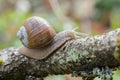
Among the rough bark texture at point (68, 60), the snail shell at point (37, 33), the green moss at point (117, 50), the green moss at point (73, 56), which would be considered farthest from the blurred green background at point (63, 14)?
the green moss at point (117, 50)

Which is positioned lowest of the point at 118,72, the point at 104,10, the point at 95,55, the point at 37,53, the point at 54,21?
the point at 118,72

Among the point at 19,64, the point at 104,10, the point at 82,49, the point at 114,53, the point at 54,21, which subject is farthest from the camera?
the point at 104,10

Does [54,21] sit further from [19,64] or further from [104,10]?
[19,64]

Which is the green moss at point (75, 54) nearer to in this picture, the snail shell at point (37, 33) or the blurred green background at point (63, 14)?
the snail shell at point (37, 33)

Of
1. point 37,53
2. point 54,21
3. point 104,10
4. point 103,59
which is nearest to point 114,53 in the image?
point 103,59

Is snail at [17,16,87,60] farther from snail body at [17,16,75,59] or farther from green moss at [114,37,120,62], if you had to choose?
→ green moss at [114,37,120,62]
